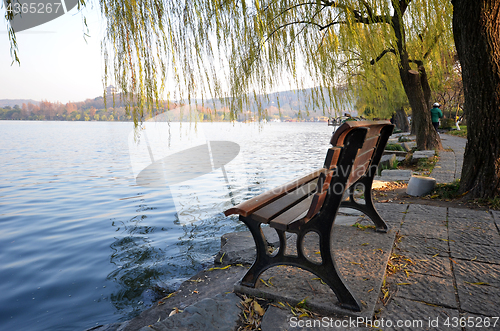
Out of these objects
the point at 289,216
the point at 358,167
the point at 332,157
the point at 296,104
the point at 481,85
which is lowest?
the point at 289,216

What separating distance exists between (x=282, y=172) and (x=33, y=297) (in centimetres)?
929

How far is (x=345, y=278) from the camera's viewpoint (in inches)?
98.0

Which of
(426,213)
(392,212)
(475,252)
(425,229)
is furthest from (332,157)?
(426,213)

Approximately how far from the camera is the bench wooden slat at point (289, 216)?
214cm

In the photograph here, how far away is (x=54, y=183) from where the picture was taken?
10.4 meters

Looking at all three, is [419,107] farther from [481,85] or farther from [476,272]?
[476,272]

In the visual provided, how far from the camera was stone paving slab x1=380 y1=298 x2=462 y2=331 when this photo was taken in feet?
6.39

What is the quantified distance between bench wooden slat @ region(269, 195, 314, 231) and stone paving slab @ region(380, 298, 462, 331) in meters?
0.82

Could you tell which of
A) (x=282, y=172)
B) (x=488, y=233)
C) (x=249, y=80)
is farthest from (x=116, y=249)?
(x=282, y=172)

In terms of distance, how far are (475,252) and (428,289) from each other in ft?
3.17

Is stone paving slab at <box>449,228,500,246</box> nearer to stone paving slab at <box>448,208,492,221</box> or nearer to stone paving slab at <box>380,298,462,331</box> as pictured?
stone paving slab at <box>448,208,492,221</box>

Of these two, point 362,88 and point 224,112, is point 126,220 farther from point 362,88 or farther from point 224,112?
point 362,88

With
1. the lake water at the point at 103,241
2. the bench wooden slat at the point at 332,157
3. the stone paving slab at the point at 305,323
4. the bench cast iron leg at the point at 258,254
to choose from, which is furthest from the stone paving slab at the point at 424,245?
the lake water at the point at 103,241

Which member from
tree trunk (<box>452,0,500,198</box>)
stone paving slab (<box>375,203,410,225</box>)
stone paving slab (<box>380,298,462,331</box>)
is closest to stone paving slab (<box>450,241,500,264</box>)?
stone paving slab (<box>375,203,410,225</box>)
